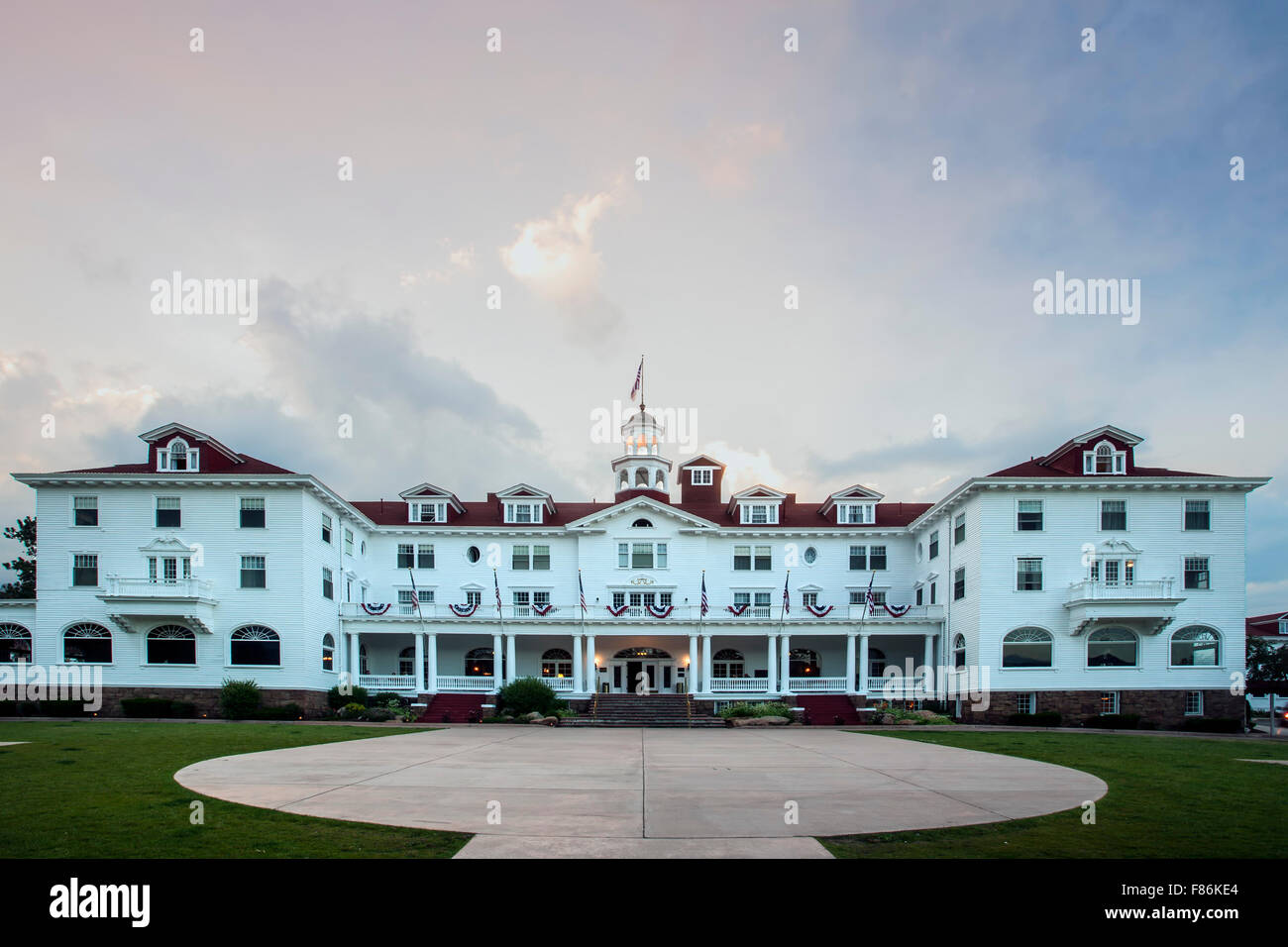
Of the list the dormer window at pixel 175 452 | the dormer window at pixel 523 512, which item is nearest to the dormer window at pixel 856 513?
the dormer window at pixel 523 512

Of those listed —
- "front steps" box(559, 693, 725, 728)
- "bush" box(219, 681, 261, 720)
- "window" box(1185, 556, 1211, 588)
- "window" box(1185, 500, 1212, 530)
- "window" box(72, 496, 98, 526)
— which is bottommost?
"front steps" box(559, 693, 725, 728)

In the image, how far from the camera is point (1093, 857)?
10078 millimetres

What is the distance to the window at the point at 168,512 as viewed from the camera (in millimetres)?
43469

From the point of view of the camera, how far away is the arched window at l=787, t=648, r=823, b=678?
52938 millimetres

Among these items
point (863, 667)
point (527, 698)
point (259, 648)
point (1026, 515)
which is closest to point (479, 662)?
point (527, 698)

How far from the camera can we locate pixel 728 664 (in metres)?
Answer: 53.4

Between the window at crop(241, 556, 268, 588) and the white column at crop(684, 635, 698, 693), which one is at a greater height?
the window at crop(241, 556, 268, 588)

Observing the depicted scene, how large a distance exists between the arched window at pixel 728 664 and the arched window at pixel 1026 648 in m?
15.6

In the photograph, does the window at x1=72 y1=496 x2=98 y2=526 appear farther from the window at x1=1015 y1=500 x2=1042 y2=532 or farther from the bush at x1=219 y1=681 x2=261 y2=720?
the window at x1=1015 y1=500 x2=1042 y2=532

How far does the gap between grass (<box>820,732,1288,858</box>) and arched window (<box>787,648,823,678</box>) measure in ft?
97.1

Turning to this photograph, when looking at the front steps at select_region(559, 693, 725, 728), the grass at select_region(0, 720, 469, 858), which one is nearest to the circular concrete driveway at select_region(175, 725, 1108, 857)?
the grass at select_region(0, 720, 469, 858)

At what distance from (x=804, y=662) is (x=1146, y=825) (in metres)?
41.1

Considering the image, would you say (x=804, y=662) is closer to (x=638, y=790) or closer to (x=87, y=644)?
(x=87, y=644)
